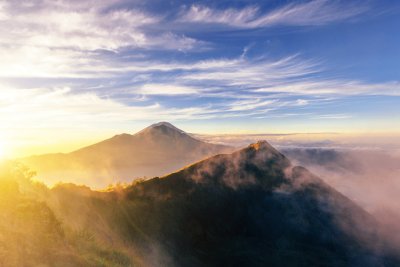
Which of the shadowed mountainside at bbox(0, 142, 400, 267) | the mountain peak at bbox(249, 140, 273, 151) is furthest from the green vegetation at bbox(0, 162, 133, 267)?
the mountain peak at bbox(249, 140, 273, 151)

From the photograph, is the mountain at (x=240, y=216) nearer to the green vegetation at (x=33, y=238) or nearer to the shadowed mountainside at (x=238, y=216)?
the shadowed mountainside at (x=238, y=216)

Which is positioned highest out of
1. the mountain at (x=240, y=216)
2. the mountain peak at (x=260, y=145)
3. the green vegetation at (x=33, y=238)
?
the mountain peak at (x=260, y=145)

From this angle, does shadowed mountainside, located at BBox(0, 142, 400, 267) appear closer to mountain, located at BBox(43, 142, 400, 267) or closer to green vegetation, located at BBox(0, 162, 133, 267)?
mountain, located at BBox(43, 142, 400, 267)

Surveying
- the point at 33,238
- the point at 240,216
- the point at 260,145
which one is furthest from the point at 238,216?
the point at 33,238

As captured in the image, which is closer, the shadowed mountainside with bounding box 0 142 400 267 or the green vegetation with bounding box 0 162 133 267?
the green vegetation with bounding box 0 162 133 267

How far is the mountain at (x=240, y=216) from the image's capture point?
70.5 metres

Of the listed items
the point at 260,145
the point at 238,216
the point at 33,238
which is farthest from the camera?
the point at 260,145

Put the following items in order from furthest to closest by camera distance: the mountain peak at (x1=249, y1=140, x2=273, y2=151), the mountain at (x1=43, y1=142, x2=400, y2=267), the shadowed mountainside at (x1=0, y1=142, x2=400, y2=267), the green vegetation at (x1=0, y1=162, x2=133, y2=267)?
the mountain peak at (x1=249, y1=140, x2=273, y2=151)
the mountain at (x1=43, y1=142, x2=400, y2=267)
the shadowed mountainside at (x1=0, y1=142, x2=400, y2=267)
the green vegetation at (x1=0, y1=162, x2=133, y2=267)

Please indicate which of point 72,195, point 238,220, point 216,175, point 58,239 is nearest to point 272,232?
point 238,220

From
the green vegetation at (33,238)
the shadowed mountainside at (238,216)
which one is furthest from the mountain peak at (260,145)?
the green vegetation at (33,238)

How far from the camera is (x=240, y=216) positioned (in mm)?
95812

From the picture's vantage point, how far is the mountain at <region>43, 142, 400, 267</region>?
231 ft

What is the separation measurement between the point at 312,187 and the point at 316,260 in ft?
110

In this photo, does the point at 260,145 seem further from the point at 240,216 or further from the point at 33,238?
the point at 33,238
